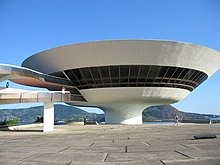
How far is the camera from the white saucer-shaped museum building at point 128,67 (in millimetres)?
29859

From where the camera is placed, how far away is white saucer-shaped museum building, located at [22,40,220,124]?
98.0 ft

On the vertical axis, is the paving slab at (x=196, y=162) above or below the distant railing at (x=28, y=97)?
below

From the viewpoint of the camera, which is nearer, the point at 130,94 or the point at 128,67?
the point at 128,67

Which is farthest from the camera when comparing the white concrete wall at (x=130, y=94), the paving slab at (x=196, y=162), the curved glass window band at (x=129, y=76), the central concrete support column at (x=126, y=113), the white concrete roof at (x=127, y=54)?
the central concrete support column at (x=126, y=113)

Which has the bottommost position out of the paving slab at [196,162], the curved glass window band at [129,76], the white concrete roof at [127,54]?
the paving slab at [196,162]

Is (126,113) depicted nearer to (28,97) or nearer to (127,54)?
(127,54)

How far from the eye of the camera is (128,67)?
31.1 metres

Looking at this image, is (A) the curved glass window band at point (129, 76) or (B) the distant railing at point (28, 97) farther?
(A) the curved glass window band at point (129, 76)

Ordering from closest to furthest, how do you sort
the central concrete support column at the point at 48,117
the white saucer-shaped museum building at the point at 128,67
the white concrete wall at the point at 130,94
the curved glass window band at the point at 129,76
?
the central concrete support column at the point at 48,117, the white saucer-shaped museum building at the point at 128,67, the curved glass window band at the point at 129,76, the white concrete wall at the point at 130,94

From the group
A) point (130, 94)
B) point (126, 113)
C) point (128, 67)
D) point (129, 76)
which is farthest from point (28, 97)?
point (126, 113)

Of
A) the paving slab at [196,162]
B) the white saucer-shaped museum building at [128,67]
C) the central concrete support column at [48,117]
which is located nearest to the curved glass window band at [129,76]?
the white saucer-shaped museum building at [128,67]

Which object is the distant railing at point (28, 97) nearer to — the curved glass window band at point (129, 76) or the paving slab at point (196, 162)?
the curved glass window band at point (129, 76)

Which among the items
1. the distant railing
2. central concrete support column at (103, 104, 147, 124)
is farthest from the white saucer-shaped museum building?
the distant railing

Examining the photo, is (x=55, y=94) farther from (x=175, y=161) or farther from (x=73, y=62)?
(x=175, y=161)
